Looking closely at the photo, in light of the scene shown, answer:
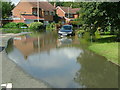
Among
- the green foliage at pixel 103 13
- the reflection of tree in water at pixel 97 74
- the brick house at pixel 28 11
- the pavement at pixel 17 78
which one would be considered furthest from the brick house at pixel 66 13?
the pavement at pixel 17 78

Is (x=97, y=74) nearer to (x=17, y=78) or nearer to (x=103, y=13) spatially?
(x=17, y=78)

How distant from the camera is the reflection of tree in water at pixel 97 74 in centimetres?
785

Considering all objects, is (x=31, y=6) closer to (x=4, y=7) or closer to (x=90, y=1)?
(x=4, y=7)

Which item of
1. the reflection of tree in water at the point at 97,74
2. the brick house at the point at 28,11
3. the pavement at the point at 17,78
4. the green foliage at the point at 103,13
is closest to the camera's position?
the pavement at the point at 17,78

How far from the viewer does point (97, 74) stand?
9188 millimetres

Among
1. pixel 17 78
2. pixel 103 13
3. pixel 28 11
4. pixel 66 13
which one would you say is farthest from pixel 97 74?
pixel 66 13

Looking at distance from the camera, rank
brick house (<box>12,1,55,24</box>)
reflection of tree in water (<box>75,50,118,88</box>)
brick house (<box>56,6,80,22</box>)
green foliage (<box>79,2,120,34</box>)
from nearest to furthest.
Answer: reflection of tree in water (<box>75,50,118,88</box>) < green foliage (<box>79,2,120,34</box>) < brick house (<box>12,1,55,24</box>) < brick house (<box>56,6,80,22</box>)

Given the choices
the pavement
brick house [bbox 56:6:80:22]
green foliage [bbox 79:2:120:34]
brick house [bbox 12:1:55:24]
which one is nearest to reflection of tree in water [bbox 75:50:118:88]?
the pavement

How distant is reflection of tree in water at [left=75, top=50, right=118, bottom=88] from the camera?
7851mm

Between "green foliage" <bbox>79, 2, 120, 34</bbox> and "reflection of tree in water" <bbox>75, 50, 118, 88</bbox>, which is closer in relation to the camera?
"reflection of tree in water" <bbox>75, 50, 118, 88</bbox>

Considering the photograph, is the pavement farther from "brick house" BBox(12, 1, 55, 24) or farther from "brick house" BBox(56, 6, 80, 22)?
"brick house" BBox(56, 6, 80, 22)

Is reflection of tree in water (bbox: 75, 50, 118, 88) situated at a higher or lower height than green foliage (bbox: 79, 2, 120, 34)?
lower

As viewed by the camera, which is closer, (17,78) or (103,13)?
(17,78)

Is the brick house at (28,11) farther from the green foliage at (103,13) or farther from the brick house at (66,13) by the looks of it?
the green foliage at (103,13)
